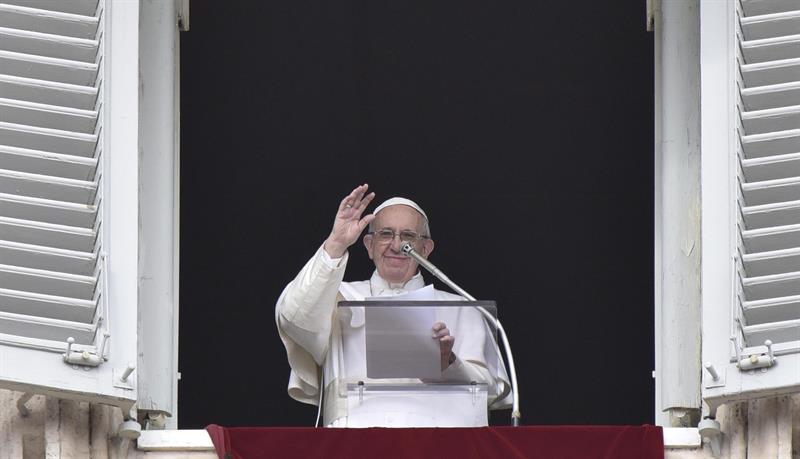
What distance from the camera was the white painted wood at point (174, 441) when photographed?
332 inches

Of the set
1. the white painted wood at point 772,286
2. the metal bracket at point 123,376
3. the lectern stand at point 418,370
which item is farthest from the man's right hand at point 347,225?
the white painted wood at point 772,286

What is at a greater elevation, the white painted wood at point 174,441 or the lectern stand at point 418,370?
the lectern stand at point 418,370

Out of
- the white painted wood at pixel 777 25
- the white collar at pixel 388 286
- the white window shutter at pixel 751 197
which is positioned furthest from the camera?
the white collar at pixel 388 286

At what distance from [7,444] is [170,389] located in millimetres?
835

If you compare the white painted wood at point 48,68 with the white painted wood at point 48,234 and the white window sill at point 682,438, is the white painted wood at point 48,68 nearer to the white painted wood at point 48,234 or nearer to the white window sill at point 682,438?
the white painted wood at point 48,234

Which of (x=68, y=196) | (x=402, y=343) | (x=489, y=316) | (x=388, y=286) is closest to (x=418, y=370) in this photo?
(x=402, y=343)

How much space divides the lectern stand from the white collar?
0.79m

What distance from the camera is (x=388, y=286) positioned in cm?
988

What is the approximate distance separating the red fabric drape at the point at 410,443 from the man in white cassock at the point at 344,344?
1.70 feet

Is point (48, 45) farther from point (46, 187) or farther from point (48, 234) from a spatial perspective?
point (48, 234)

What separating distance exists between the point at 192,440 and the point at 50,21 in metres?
1.27

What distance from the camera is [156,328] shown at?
897 centimetres

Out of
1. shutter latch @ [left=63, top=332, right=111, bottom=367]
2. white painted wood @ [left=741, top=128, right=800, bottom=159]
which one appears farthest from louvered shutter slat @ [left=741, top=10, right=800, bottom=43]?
shutter latch @ [left=63, top=332, right=111, bottom=367]

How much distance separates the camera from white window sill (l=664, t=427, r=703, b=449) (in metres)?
8.44
